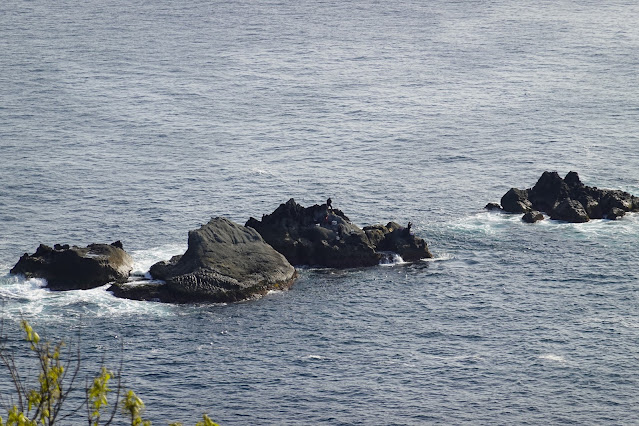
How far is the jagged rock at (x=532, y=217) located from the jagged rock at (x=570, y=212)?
6.04 ft

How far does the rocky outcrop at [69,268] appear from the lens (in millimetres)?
115250

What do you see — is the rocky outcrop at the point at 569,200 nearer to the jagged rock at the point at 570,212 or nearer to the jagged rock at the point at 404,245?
the jagged rock at the point at 570,212

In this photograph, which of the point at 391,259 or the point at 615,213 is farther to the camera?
the point at 615,213

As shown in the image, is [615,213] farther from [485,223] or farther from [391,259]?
[391,259]

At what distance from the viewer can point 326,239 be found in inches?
4877

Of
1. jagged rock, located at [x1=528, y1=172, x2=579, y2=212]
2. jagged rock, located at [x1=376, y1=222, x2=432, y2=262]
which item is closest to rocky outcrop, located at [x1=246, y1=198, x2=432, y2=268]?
jagged rock, located at [x1=376, y1=222, x2=432, y2=262]

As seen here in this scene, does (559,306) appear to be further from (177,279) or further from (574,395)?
(177,279)

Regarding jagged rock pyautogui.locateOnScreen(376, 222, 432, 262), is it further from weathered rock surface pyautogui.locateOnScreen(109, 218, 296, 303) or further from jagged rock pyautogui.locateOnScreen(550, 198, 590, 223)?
jagged rock pyautogui.locateOnScreen(550, 198, 590, 223)

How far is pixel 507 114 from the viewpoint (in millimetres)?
195250

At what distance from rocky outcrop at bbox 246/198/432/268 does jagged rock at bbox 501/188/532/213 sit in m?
18.6

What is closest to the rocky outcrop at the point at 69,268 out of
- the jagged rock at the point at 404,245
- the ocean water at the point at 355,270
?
the ocean water at the point at 355,270

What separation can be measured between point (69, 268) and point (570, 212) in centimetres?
6048

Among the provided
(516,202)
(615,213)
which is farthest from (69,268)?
(615,213)

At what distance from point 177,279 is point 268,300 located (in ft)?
31.3
